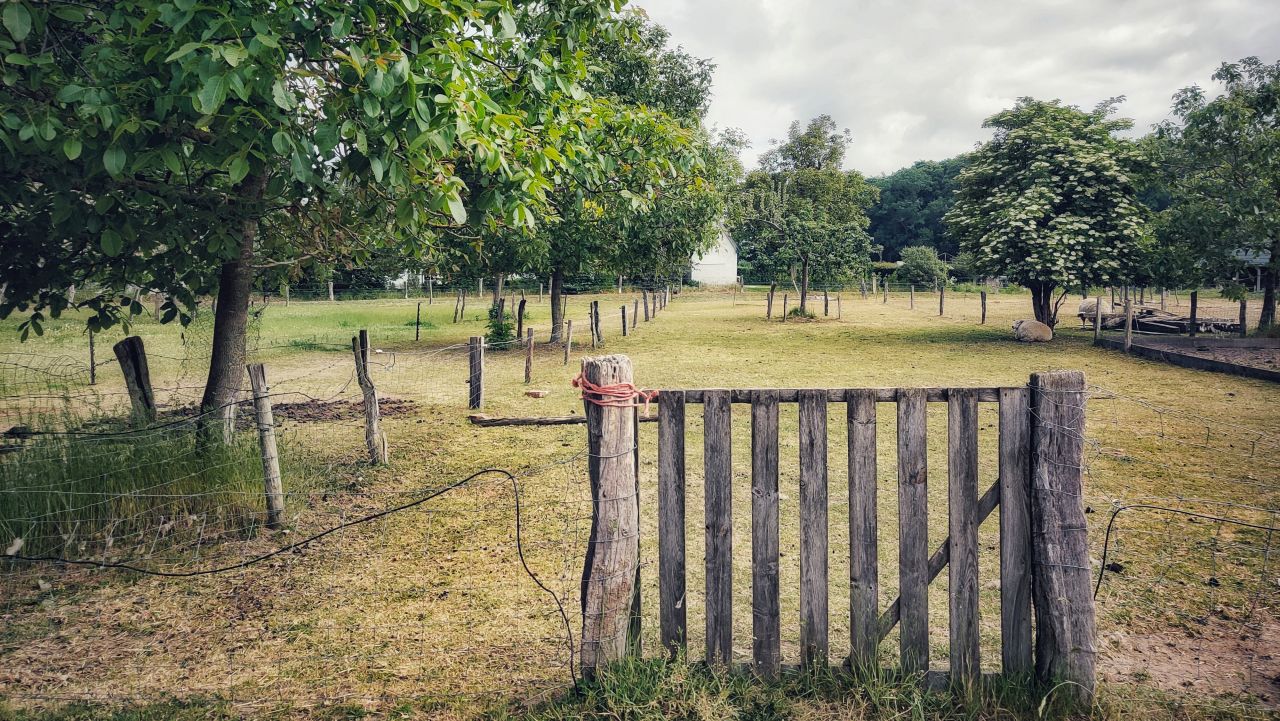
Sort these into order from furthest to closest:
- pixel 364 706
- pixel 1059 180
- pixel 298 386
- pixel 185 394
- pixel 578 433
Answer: pixel 1059 180, pixel 298 386, pixel 185 394, pixel 578 433, pixel 364 706

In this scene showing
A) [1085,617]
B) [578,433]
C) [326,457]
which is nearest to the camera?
[1085,617]

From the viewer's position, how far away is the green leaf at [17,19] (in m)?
3.63

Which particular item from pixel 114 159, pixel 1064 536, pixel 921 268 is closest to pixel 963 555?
pixel 1064 536

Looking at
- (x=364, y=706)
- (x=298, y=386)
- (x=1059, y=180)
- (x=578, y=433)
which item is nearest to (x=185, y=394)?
(x=298, y=386)

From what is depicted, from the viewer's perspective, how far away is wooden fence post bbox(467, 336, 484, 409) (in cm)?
1204

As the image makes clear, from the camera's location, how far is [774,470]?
3701 mm

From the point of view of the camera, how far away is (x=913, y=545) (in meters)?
3.70

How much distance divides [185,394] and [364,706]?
11586mm

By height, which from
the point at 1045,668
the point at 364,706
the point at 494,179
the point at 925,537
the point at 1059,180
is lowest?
the point at 364,706

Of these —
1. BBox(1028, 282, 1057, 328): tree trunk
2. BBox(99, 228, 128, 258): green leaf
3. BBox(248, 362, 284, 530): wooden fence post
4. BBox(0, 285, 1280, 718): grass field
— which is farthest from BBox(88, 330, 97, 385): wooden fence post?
BBox(1028, 282, 1057, 328): tree trunk

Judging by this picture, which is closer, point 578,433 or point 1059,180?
point 578,433

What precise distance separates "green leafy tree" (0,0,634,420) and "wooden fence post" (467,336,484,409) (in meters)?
4.59

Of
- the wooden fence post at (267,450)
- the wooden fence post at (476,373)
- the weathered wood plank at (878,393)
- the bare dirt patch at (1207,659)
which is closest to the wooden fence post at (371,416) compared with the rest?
the wooden fence post at (267,450)

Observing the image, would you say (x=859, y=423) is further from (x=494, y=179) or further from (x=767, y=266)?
(x=767, y=266)
